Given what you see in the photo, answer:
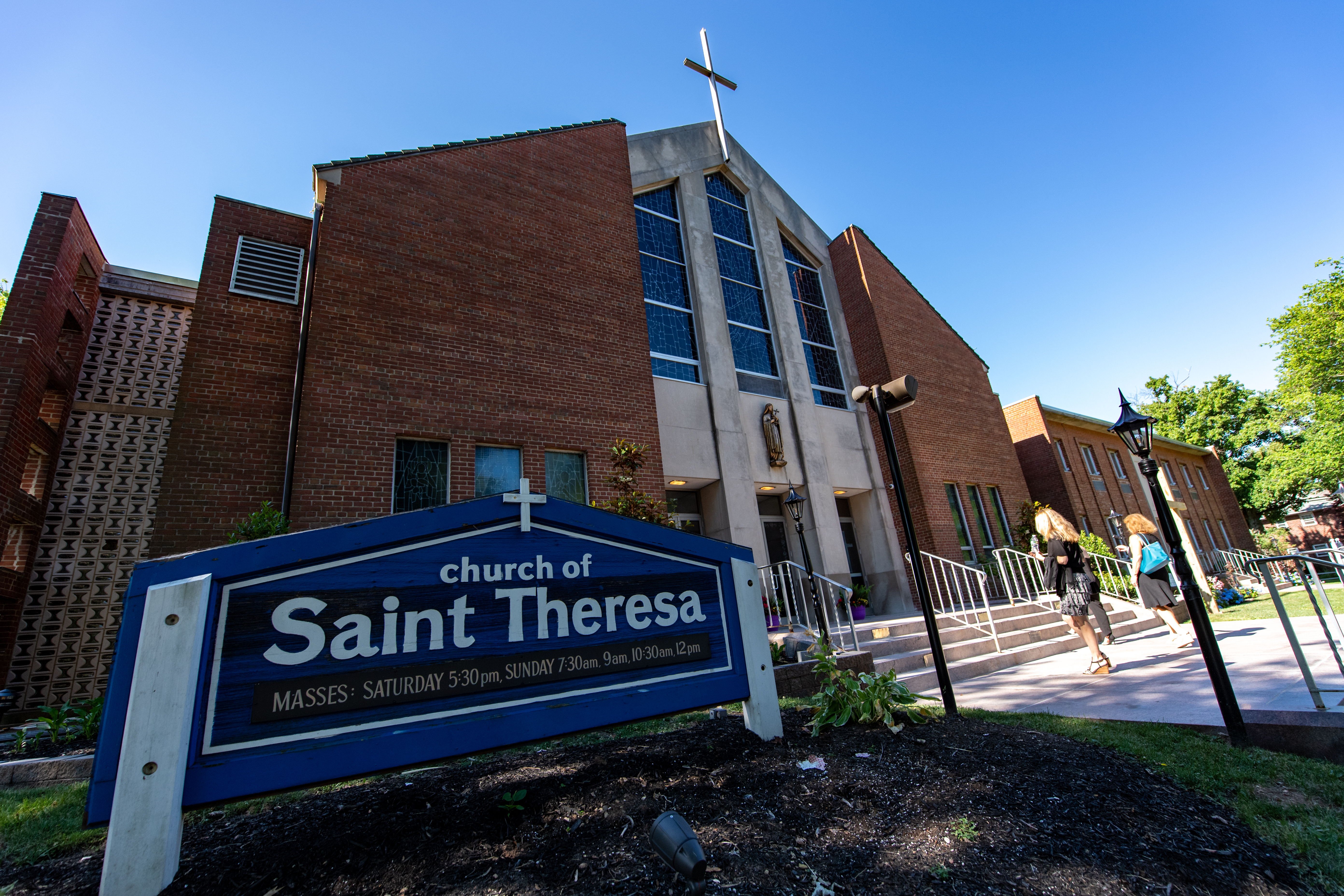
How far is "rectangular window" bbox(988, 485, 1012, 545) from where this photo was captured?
1495 centimetres

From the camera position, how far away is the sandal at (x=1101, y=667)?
21.2 feet

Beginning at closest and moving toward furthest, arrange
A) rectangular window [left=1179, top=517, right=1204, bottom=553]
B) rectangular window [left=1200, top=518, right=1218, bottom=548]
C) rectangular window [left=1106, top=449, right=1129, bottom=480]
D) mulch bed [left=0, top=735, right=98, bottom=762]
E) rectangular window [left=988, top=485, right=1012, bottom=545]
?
mulch bed [left=0, top=735, right=98, bottom=762], rectangular window [left=988, top=485, right=1012, bottom=545], rectangular window [left=1106, top=449, right=1129, bottom=480], rectangular window [left=1179, top=517, right=1204, bottom=553], rectangular window [left=1200, top=518, right=1218, bottom=548]

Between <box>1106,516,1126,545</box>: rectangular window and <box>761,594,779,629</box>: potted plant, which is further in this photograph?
<box>1106,516,1126,545</box>: rectangular window

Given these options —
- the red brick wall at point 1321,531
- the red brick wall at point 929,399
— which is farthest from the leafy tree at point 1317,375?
the red brick wall at point 929,399

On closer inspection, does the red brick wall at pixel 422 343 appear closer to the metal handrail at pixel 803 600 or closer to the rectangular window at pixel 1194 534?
the metal handrail at pixel 803 600

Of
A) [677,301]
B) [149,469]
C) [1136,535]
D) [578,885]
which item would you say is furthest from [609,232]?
[578,885]

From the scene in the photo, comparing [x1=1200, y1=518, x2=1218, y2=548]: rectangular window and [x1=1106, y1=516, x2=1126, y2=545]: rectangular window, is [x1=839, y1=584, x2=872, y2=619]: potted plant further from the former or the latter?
[x1=1200, y1=518, x2=1218, y2=548]: rectangular window

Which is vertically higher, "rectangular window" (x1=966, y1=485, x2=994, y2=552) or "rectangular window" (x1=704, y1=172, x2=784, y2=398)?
"rectangular window" (x1=704, y1=172, x2=784, y2=398)

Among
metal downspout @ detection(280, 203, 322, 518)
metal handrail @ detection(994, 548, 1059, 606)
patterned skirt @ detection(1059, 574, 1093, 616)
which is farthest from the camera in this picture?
metal handrail @ detection(994, 548, 1059, 606)

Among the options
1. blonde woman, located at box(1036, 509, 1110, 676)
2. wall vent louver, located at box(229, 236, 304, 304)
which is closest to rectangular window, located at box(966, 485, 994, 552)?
blonde woman, located at box(1036, 509, 1110, 676)

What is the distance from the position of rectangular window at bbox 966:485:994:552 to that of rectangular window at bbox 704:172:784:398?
6.13m

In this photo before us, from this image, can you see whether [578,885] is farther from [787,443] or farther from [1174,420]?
[1174,420]

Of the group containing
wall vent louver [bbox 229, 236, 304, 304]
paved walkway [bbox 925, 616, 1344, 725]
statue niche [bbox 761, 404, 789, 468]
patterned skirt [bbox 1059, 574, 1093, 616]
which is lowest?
paved walkway [bbox 925, 616, 1344, 725]

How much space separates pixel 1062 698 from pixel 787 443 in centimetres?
728
